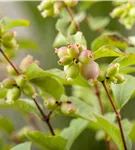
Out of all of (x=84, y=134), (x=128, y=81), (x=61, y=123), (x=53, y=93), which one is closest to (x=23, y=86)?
(x=53, y=93)

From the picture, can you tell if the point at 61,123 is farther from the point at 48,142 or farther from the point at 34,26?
the point at 48,142

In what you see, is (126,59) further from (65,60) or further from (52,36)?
(52,36)

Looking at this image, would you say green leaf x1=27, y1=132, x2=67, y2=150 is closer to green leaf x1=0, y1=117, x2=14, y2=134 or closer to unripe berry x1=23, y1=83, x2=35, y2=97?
unripe berry x1=23, y1=83, x2=35, y2=97

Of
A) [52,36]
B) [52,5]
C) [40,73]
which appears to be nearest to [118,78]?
[40,73]

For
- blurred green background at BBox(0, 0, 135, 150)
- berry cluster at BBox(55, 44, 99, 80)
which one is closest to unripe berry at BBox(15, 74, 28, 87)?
berry cluster at BBox(55, 44, 99, 80)

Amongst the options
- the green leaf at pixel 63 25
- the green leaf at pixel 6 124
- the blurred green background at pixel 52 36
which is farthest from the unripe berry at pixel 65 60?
the blurred green background at pixel 52 36

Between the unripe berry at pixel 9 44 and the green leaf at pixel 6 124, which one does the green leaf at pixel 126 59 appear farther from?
the green leaf at pixel 6 124
